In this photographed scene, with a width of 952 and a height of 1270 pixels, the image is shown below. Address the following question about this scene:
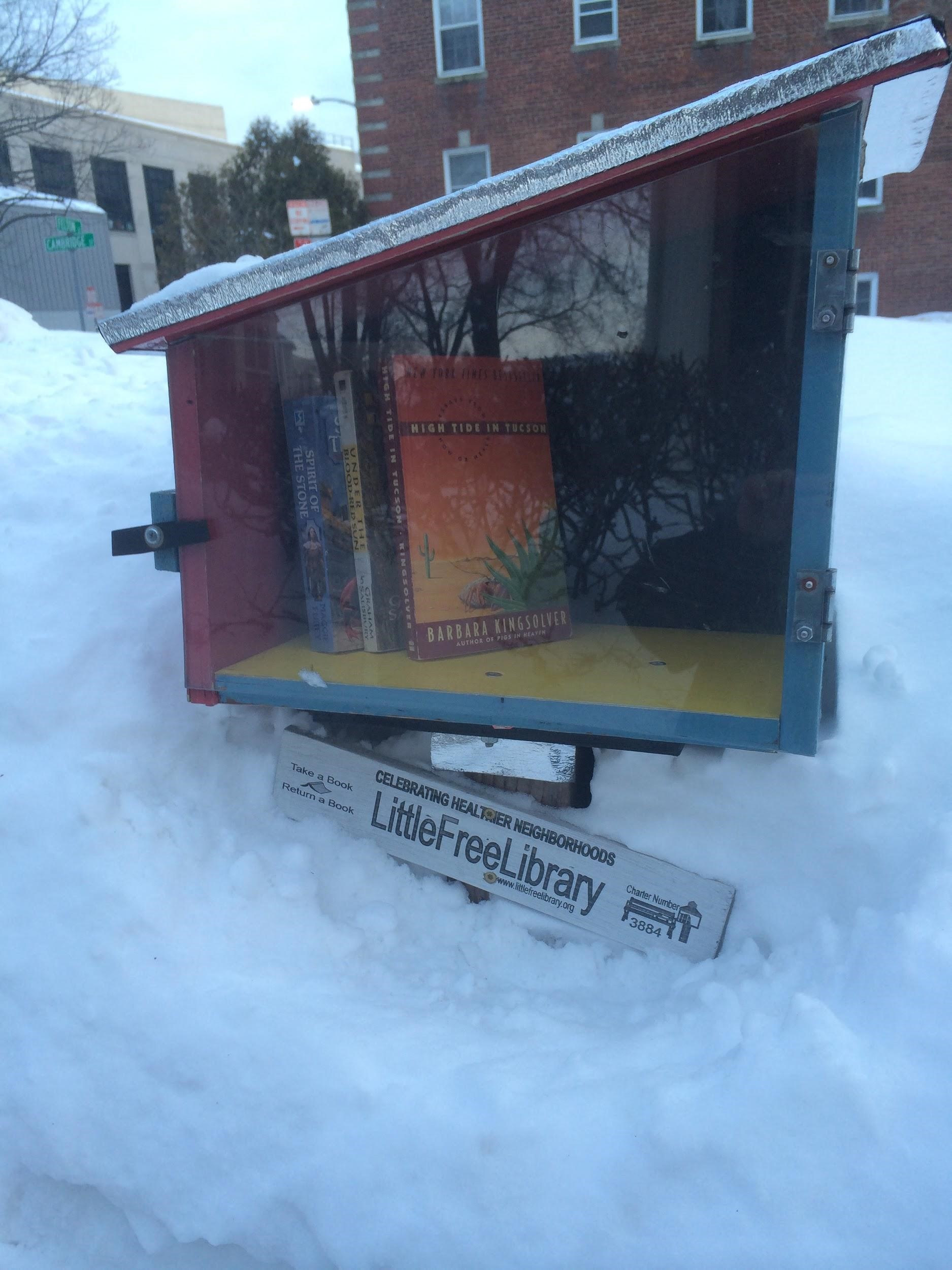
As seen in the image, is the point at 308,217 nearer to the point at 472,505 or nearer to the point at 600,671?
the point at 472,505

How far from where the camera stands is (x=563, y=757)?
172cm

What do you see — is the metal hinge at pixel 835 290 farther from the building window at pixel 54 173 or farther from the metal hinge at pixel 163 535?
the building window at pixel 54 173

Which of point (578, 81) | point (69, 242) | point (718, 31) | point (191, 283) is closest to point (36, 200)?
point (69, 242)

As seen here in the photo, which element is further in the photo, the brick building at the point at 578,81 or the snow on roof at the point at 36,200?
the snow on roof at the point at 36,200

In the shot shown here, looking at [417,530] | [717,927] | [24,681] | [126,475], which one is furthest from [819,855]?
[126,475]

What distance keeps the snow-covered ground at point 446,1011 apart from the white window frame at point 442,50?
10817 mm

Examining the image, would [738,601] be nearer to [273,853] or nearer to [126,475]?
[273,853]

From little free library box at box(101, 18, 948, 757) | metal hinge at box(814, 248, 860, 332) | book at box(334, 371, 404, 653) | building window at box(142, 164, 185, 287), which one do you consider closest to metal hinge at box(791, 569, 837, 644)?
little free library box at box(101, 18, 948, 757)

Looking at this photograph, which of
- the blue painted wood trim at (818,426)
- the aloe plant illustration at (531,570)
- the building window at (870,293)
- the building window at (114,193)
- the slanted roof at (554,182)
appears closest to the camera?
the slanted roof at (554,182)

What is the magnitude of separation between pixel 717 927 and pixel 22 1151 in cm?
133

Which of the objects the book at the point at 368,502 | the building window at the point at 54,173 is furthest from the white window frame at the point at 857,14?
the building window at the point at 54,173

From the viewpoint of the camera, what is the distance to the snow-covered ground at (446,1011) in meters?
1.29

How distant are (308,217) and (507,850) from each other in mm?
6467

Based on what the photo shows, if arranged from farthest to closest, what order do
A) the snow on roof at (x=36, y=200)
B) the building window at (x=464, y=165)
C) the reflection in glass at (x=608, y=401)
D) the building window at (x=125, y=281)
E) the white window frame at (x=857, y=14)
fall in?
1. the building window at (x=125, y=281)
2. the snow on roof at (x=36, y=200)
3. the building window at (x=464, y=165)
4. the white window frame at (x=857, y=14)
5. the reflection in glass at (x=608, y=401)
